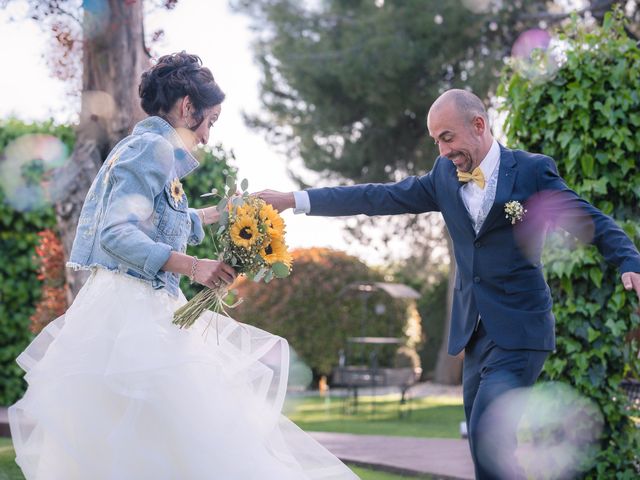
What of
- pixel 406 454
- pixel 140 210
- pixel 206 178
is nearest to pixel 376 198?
pixel 140 210

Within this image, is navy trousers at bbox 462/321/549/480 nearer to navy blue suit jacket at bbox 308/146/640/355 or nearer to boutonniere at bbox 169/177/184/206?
navy blue suit jacket at bbox 308/146/640/355

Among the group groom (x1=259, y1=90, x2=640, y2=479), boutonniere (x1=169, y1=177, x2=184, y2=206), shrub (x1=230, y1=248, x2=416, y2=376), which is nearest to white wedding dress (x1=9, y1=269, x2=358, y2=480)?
boutonniere (x1=169, y1=177, x2=184, y2=206)

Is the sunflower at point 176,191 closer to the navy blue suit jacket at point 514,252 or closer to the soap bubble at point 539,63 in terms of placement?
the navy blue suit jacket at point 514,252

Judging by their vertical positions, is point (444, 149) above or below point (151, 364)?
above

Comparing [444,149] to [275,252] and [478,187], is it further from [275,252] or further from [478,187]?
[275,252]

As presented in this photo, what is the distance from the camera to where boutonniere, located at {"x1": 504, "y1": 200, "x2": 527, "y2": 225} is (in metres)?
3.81

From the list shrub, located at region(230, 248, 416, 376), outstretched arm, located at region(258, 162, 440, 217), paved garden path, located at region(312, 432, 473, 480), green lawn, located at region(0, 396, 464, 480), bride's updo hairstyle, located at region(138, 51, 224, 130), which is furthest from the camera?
shrub, located at region(230, 248, 416, 376)

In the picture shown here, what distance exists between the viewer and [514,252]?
387cm

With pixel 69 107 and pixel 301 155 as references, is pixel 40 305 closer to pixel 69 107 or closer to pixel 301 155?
pixel 69 107

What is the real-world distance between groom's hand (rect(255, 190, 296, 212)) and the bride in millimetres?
848

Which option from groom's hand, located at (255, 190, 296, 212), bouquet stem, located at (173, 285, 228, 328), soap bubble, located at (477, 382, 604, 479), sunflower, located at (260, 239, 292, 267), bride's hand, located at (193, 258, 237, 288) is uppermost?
groom's hand, located at (255, 190, 296, 212)

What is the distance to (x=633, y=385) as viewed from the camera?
575cm

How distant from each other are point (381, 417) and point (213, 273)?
30.9 ft

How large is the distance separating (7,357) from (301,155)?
1026cm
